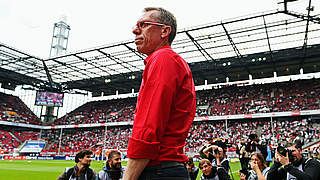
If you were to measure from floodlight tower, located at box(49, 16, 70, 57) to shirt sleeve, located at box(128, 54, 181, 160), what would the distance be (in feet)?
239

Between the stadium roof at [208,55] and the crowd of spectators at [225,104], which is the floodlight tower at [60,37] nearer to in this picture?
the crowd of spectators at [225,104]

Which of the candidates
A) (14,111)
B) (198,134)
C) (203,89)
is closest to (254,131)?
(198,134)

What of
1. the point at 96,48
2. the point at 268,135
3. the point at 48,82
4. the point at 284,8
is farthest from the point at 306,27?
the point at 48,82

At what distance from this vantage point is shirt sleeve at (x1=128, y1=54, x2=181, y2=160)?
1.28 metres

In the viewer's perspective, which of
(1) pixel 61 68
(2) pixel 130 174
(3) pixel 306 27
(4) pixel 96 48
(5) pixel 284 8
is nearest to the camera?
(2) pixel 130 174

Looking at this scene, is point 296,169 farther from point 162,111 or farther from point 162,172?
point 162,111

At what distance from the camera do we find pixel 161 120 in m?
1.31

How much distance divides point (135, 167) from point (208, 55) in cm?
2973

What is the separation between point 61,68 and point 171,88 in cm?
3676

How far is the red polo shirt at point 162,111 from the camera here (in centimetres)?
129

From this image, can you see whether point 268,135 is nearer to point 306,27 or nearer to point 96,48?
point 306,27

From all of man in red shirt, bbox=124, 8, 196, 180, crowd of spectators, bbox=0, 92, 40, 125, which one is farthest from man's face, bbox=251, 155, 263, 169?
crowd of spectators, bbox=0, 92, 40, 125

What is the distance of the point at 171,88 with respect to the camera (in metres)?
1.37

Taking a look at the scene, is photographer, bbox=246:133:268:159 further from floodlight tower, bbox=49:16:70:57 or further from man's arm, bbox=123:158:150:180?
floodlight tower, bbox=49:16:70:57
